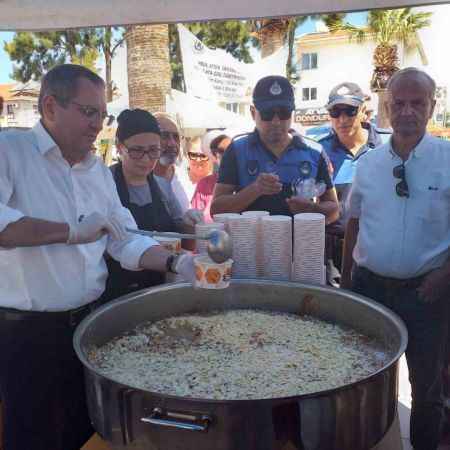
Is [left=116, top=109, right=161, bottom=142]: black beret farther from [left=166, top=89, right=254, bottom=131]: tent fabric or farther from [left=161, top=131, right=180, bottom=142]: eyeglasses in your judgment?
[left=166, top=89, right=254, bottom=131]: tent fabric

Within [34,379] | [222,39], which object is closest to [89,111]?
[34,379]

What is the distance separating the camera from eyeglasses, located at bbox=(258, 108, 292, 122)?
2.38 metres

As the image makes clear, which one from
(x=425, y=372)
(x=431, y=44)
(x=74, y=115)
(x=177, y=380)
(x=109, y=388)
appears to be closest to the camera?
(x=109, y=388)

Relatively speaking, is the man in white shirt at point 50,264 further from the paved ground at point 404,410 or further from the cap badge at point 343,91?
the cap badge at point 343,91

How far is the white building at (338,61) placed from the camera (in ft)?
61.8

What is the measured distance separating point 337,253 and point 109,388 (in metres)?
2.13

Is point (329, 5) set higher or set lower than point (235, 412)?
higher

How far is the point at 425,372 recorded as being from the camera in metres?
2.16

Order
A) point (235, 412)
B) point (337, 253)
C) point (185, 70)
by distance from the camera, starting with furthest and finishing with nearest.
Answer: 1. point (185, 70)
2. point (337, 253)
3. point (235, 412)

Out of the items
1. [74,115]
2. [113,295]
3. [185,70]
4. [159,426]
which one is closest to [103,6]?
[74,115]

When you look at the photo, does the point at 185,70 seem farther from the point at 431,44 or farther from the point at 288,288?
the point at 431,44

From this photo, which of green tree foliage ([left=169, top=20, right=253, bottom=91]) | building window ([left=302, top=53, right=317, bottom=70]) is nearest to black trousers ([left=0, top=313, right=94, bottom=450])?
green tree foliage ([left=169, top=20, right=253, bottom=91])

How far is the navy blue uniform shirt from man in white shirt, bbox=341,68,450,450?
0.30 meters

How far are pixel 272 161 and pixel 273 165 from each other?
1.0 inches
